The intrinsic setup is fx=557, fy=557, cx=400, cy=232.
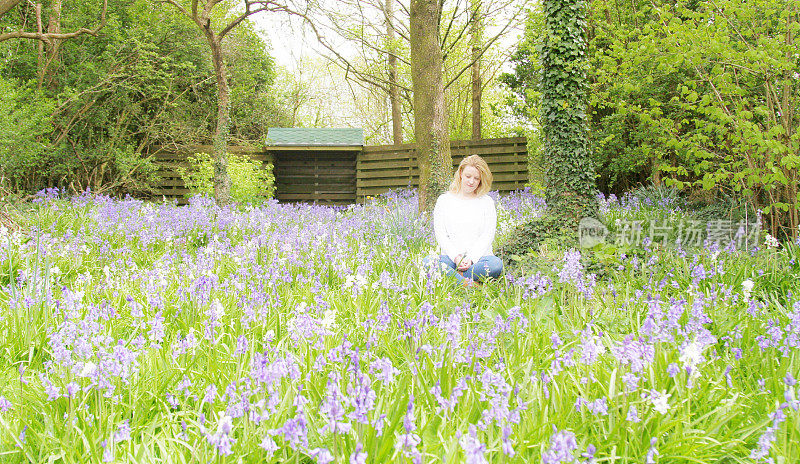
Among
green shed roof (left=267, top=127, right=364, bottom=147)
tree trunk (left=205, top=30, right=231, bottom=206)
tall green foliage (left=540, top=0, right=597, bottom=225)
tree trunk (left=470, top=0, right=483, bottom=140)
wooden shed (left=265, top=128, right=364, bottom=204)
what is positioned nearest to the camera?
tall green foliage (left=540, top=0, right=597, bottom=225)

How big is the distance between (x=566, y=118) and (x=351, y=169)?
38.0 ft

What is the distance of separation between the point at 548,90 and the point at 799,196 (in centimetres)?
302

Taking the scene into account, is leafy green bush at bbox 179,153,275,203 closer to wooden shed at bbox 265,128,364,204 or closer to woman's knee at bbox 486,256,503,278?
wooden shed at bbox 265,128,364,204

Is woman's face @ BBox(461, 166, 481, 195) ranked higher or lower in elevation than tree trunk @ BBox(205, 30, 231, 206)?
lower

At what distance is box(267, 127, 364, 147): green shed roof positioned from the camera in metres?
16.2

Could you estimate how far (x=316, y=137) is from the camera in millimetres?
17422

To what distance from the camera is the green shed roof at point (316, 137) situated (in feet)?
53.3

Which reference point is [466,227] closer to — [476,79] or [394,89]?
[476,79]

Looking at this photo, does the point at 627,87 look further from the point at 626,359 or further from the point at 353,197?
the point at 353,197

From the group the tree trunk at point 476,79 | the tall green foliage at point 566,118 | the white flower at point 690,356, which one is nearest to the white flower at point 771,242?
the tall green foliage at point 566,118

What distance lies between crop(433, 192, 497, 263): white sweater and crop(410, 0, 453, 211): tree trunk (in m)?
3.13

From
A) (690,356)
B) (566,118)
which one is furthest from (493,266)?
(690,356)

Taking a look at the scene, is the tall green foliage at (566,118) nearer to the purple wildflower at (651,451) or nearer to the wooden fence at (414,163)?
the purple wildflower at (651,451)

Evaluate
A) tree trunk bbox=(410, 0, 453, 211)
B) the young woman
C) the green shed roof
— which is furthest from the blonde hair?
the green shed roof
